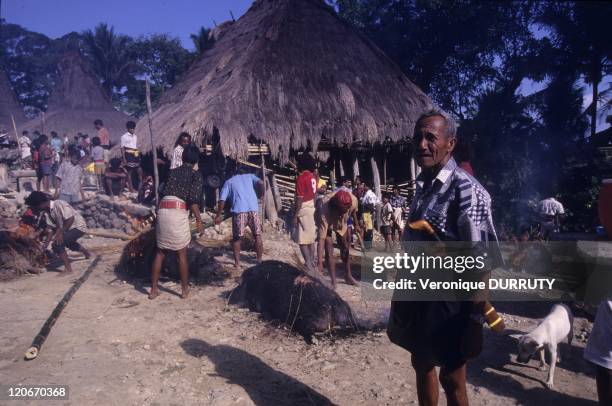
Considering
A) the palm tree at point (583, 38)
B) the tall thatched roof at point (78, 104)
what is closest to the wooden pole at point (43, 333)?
the palm tree at point (583, 38)

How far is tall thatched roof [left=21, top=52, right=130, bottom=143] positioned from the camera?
22.1 m

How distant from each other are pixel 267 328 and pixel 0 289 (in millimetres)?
3768

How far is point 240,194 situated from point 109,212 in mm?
5481

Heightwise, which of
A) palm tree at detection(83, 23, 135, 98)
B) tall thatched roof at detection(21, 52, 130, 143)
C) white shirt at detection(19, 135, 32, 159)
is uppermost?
palm tree at detection(83, 23, 135, 98)

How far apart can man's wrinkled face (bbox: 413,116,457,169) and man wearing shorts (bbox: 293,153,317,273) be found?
145 inches

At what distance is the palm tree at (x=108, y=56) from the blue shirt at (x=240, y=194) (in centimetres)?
2999

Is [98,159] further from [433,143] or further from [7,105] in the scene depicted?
[7,105]

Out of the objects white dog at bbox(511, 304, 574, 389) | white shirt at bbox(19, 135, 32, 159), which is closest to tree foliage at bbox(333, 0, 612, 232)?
white dog at bbox(511, 304, 574, 389)

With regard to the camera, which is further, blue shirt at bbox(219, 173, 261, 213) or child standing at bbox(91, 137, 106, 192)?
child standing at bbox(91, 137, 106, 192)

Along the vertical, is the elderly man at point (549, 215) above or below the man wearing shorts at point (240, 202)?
below

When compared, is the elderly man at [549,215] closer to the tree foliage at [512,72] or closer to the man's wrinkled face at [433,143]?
the tree foliage at [512,72]

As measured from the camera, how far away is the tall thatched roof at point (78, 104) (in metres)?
22.1

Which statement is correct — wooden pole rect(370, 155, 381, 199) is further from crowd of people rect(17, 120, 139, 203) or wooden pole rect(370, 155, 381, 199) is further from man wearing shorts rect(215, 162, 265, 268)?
crowd of people rect(17, 120, 139, 203)

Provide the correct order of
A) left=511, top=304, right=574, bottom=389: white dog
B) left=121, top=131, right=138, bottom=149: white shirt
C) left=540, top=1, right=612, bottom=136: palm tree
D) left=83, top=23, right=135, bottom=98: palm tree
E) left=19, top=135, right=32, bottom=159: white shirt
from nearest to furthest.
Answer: left=511, top=304, right=574, bottom=389: white dog, left=121, top=131, right=138, bottom=149: white shirt, left=540, top=1, right=612, bottom=136: palm tree, left=19, top=135, right=32, bottom=159: white shirt, left=83, top=23, right=135, bottom=98: palm tree
